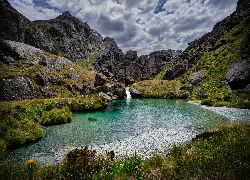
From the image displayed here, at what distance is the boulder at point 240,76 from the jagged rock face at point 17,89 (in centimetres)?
5199

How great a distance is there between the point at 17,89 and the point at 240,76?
2087 inches

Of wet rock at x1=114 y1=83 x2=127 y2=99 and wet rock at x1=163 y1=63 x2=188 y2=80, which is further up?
wet rock at x1=163 y1=63 x2=188 y2=80

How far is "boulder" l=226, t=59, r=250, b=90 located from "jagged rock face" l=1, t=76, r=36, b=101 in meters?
52.0

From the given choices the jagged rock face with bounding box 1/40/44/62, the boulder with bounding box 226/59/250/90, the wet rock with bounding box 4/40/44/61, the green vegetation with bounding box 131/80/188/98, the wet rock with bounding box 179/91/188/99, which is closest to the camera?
the boulder with bounding box 226/59/250/90

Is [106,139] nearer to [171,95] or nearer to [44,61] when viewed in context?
[44,61]

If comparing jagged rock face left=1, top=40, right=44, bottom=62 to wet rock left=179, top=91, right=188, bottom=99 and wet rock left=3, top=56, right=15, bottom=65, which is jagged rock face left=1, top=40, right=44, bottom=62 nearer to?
wet rock left=3, top=56, right=15, bottom=65

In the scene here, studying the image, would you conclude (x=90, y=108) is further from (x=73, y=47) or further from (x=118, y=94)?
(x=73, y=47)

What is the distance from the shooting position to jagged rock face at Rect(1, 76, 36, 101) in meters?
21.6

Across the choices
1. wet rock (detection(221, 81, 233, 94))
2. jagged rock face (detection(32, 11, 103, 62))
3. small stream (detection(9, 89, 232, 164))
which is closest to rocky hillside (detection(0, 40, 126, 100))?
small stream (detection(9, 89, 232, 164))

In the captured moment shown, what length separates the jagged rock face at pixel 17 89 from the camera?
2160 centimetres

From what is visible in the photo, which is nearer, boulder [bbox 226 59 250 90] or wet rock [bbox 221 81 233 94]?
boulder [bbox 226 59 250 90]

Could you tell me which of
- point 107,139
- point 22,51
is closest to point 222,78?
point 107,139

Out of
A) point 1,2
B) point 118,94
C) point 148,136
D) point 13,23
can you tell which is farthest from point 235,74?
point 1,2

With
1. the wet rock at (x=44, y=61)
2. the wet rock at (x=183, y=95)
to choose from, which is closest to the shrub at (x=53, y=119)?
the wet rock at (x=44, y=61)
